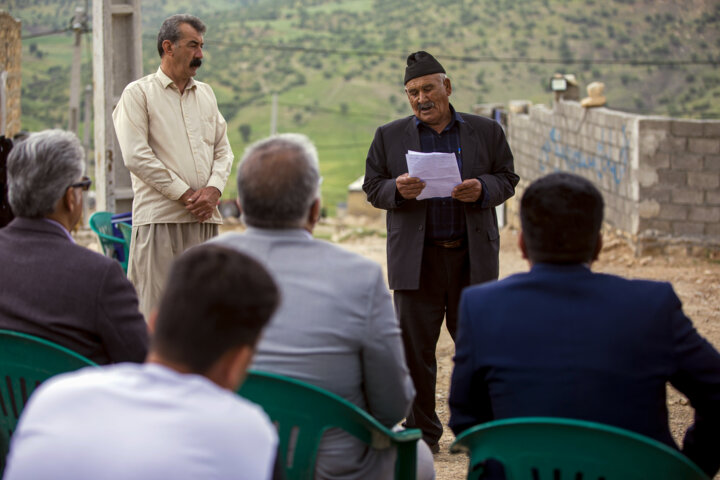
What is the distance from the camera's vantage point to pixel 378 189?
422 centimetres

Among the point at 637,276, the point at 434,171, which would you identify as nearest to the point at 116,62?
the point at 434,171

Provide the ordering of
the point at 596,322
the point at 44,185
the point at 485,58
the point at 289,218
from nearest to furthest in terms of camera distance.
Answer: the point at 596,322, the point at 289,218, the point at 44,185, the point at 485,58

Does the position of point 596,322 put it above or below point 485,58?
below

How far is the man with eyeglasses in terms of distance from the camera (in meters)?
2.55

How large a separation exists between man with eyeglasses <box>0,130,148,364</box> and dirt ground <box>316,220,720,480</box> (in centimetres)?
206

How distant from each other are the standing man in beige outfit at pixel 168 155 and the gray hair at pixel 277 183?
7.86 ft

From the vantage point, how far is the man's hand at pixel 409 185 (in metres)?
4.02

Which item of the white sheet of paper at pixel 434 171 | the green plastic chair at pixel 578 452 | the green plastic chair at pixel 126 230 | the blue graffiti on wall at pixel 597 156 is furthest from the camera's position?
the blue graffiti on wall at pixel 597 156

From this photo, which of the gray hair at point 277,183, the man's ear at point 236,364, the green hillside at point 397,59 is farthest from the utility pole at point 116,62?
the green hillside at point 397,59

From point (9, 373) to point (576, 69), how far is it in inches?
2082

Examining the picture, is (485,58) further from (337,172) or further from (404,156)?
(404,156)

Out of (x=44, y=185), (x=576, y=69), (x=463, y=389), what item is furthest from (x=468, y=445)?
(x=576, y=69)

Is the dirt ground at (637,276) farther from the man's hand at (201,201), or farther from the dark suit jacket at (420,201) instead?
the man's hand at (201,201)

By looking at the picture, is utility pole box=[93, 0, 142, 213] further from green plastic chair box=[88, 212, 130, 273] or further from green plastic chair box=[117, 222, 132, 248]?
green plastic chair box=[117, 222, 132, 248]
